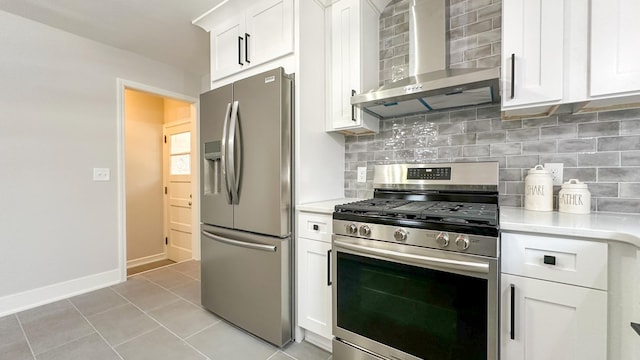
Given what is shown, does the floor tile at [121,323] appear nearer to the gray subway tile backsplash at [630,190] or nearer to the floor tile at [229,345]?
the floor tile at [229,345]

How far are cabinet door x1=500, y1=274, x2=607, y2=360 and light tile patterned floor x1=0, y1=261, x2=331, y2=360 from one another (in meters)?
1.06

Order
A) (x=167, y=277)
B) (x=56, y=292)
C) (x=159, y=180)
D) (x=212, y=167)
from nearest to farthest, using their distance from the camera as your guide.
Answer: (x=212, y=167), (x=56, y=292), (x=167, y=277), (x=159, y=180)

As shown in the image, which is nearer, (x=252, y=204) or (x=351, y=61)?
(x=252, y=204)

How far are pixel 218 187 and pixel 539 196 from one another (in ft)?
6.87

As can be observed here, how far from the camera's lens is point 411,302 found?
1.21 meters

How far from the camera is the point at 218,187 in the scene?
6.72 ft

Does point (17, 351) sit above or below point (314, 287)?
below

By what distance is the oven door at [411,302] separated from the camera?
105cm

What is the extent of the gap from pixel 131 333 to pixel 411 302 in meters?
1.98

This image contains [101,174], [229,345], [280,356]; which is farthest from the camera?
[101,174]

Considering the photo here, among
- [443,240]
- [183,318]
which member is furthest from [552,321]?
[183,318]

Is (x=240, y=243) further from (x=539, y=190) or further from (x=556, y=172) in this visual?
(x=556, y=172)

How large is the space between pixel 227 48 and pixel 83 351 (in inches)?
94.3

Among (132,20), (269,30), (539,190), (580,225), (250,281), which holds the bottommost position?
(250,281)
